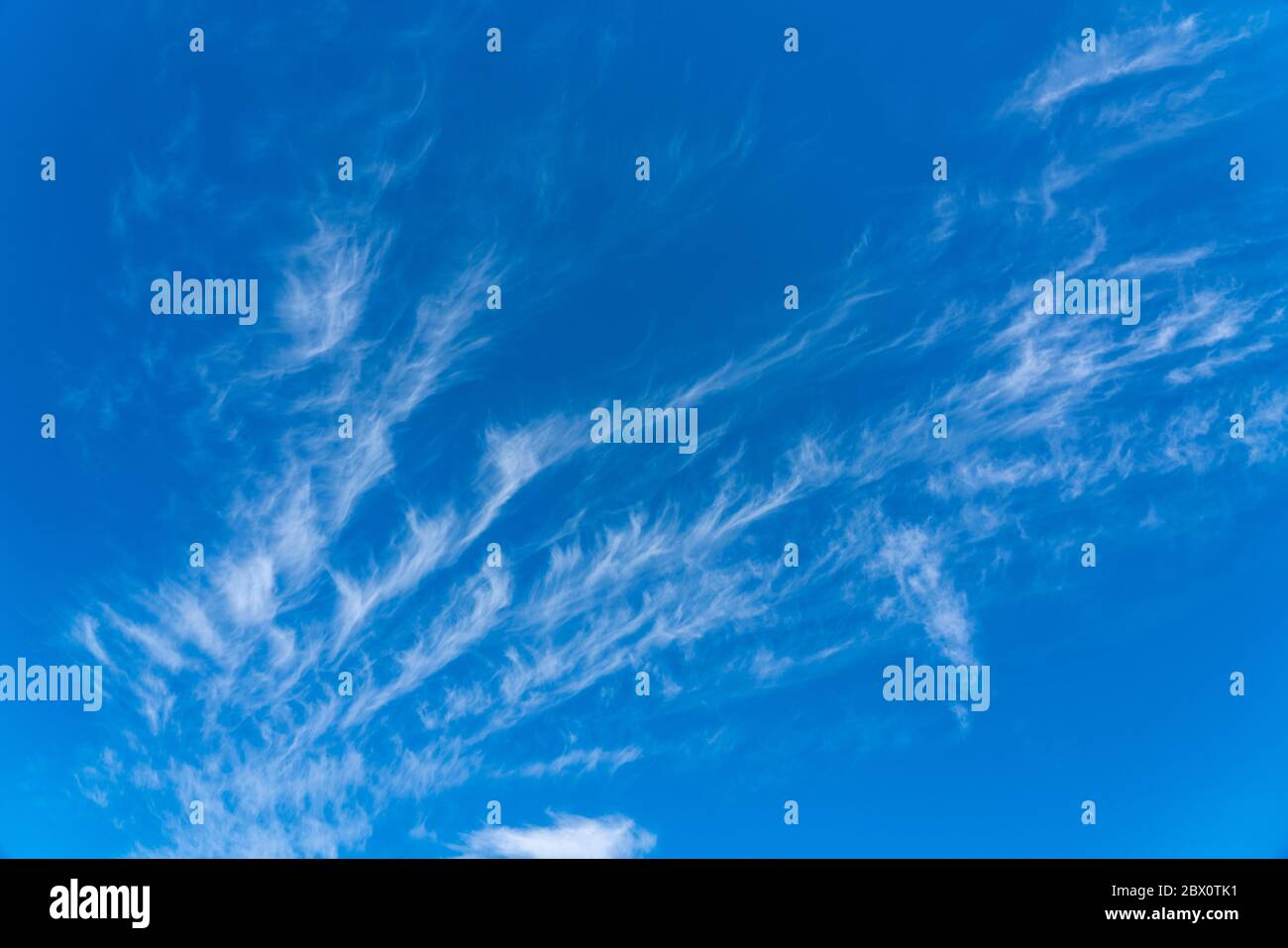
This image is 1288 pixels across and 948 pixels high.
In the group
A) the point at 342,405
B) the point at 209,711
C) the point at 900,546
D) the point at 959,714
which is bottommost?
the point at 959,714

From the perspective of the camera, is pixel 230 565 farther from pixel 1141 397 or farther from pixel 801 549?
pixel 1141 397

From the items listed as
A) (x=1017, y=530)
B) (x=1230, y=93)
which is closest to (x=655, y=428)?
(x=1017, y=530)
